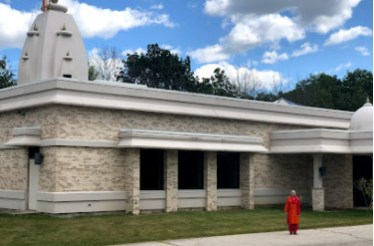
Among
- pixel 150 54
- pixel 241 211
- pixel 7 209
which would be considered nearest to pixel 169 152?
pixel 241 211

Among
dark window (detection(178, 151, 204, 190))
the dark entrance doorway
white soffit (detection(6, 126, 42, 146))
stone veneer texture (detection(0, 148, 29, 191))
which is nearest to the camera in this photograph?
white soffit (detection(6, 126, 42, 146))

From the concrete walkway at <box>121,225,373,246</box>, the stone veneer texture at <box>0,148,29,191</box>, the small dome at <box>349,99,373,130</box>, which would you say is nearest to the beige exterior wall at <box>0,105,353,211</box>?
the stone veneer texture at <box>0,148,29,191</box>

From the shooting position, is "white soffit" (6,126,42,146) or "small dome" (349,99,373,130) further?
"small dome" (349,99,373,130)

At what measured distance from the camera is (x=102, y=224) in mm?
19188

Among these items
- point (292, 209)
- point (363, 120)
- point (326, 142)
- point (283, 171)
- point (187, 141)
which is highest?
point (363, 120)

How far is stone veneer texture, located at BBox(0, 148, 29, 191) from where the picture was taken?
22594 mm

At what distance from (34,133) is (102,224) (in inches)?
197

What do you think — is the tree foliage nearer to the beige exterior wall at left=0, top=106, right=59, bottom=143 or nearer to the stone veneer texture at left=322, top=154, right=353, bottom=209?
the stone veneer texture at left=322, top=154, right=353, bottom=209

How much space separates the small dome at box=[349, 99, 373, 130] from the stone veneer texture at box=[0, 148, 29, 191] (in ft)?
55.5

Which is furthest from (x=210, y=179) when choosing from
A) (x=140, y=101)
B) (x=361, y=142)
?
(x=361, y=142)

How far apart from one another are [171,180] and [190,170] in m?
1.51

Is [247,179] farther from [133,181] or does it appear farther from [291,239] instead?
[291,239]

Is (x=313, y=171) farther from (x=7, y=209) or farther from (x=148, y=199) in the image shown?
(x=7, y=209)

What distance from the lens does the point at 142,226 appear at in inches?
748
